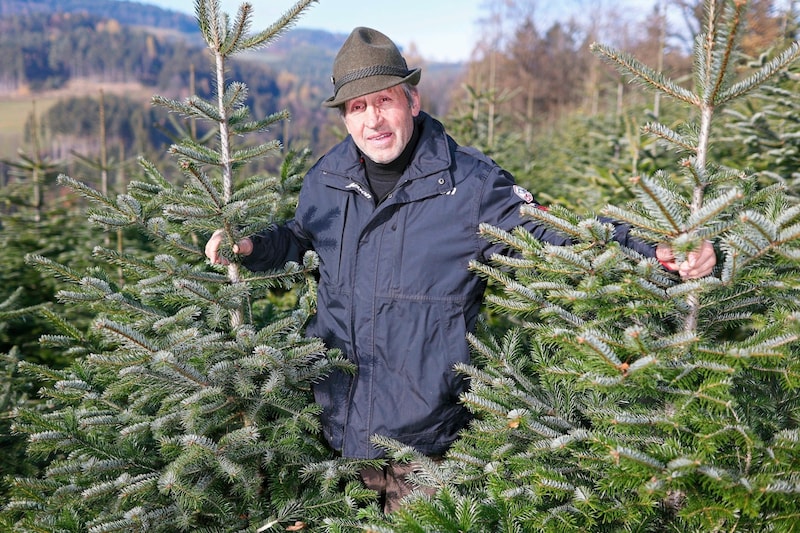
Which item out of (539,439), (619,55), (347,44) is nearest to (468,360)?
(539,439)

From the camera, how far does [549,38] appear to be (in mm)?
34062

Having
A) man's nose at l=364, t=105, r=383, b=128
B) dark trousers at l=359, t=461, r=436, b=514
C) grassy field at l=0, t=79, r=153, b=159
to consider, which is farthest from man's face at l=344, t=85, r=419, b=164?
grassy field at l=0, t=79, r=153, b=159

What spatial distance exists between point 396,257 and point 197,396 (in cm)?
98

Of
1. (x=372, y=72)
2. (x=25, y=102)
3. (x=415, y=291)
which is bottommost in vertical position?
(x=415, y=291)

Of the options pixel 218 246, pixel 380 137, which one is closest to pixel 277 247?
pixel 218 246

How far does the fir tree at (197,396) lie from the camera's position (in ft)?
6.82

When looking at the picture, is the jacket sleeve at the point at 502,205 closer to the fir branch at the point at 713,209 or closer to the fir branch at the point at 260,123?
the fir branch at the point at 713,209

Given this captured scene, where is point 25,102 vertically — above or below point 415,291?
above

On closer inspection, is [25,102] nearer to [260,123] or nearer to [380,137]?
[260,123]

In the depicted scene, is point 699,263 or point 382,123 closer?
point 699,263

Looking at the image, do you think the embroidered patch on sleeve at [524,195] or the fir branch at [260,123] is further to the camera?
the fir branch at [260,123]

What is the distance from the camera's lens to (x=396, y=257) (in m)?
2.31

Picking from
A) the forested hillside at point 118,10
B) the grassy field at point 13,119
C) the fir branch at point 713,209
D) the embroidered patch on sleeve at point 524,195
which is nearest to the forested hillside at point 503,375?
the fir branch at point 713,209

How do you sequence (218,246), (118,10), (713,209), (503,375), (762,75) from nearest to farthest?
(713,209), (762,75), (503,375), (218,246), (118,10)
